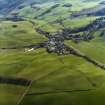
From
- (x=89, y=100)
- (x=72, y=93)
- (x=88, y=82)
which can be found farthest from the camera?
(x=88, y=82)

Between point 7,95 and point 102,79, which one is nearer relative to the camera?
point 7,95

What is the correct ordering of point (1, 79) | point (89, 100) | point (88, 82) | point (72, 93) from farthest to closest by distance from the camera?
1. point (1, 79)
2. point (88, 82)
3. point (72, 93)
4. point (89, 100)

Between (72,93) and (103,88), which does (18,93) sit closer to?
(72,93)

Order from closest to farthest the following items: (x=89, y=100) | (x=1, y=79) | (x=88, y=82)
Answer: (x=89, y=100), (x=88, y=82), (x=1, y=79)

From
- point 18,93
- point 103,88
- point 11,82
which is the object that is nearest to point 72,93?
point 103,88

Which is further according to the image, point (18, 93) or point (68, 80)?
point (68, 80)

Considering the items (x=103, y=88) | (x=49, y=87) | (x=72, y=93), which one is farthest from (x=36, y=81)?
(x=103, y=88)

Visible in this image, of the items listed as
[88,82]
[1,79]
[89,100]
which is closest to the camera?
[89,100]

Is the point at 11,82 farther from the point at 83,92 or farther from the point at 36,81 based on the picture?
the point at 83,92
